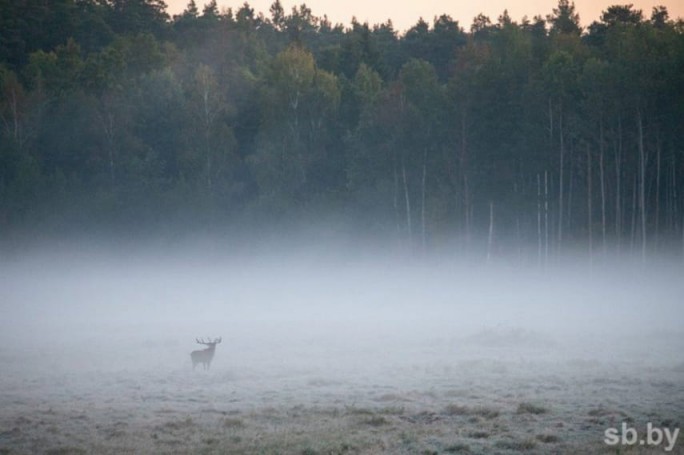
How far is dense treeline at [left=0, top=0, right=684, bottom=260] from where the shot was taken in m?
53.8

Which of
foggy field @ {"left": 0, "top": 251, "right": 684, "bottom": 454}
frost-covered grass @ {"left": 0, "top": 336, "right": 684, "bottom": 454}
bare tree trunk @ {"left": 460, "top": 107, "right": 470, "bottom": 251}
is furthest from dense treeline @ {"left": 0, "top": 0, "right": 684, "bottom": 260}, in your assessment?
frost-covered grass @ {"left": 0, "top": 336, "right": 684, "bottom": 454}

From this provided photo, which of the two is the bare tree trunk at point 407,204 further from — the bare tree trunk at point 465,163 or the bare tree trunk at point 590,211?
the bare tree trunk at point 590,211

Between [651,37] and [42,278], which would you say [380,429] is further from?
[42,278]

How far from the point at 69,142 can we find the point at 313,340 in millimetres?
44002

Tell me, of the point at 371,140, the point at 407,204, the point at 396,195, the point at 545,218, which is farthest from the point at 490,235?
the point at 371,140

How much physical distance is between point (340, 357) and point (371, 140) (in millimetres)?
34101

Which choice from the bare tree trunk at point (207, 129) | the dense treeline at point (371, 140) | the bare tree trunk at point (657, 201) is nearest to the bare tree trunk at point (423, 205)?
the dense treeline at point (371, 140)

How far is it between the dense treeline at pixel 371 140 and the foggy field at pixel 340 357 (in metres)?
3.64

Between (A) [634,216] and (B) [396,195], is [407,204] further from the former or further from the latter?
(A) [634,216]

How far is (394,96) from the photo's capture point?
60938 millimetres

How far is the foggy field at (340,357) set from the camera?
1652 centimetres

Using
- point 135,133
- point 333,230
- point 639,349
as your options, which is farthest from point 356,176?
point 639,349

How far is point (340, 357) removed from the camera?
2931 centimetres

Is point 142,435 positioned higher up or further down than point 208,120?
further down
